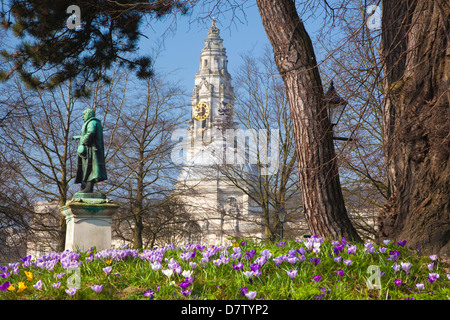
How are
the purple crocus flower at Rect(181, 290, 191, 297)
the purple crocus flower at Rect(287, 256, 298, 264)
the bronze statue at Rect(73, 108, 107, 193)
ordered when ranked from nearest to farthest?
the purple crocus flower at Rect(181, 290, 191, 297) → the purple crocus flower at Rect(287, 256, 298, 264) → the bronze statue at Rect(73, 108, 107, 193)

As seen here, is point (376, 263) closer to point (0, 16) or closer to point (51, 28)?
point (51, 28)

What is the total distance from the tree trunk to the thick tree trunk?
0.58 metres

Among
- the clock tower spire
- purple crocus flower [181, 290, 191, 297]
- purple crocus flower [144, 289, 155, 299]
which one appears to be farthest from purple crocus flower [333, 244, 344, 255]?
the clock tower spire

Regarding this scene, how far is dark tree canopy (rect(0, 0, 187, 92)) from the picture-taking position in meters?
8.18

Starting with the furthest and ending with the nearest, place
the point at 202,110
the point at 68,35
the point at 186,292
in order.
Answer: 1. the point at 202,110
2. the point at 68,35
3. the point at 186,292

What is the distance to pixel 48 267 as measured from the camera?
13.9 ft

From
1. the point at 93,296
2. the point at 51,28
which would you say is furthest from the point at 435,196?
the point at 51,28

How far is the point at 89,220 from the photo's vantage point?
9734 mm

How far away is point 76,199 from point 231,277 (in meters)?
6.59

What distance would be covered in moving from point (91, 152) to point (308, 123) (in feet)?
20.3

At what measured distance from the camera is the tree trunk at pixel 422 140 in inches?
195

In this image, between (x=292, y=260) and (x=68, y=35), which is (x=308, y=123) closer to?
(x=292, y=260)

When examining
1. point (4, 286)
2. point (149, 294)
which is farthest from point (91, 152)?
point (149, 294)

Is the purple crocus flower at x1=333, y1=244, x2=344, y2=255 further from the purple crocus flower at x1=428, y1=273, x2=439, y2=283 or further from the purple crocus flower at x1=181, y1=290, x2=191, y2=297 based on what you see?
the purple crocus flower at x1=181, y1=290, x2=191, y2=297
